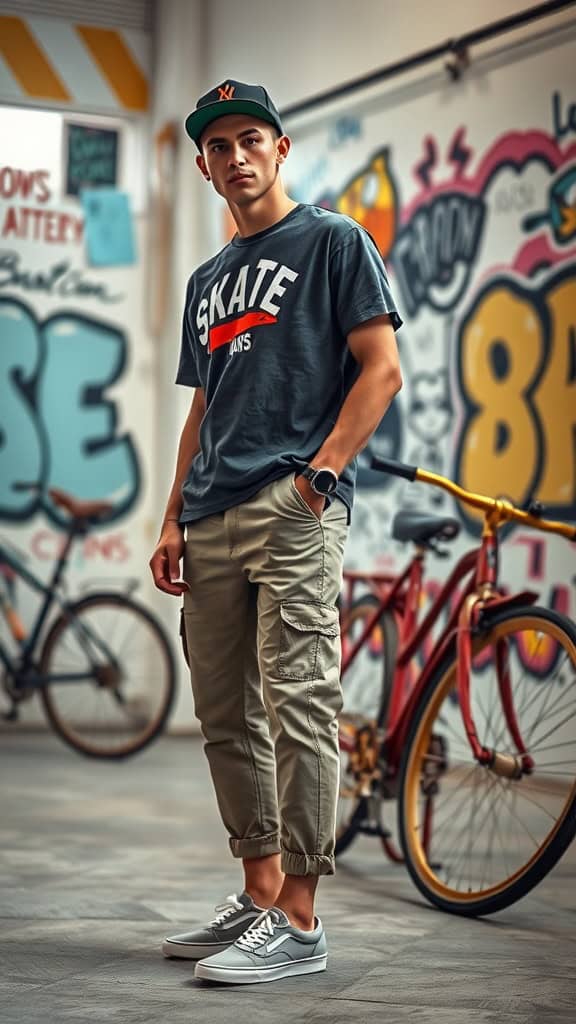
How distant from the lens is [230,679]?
3115mm

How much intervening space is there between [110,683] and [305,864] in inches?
144

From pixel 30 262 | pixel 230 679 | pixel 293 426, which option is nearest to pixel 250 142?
pixel 293 426

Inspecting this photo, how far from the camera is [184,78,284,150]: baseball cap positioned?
2.99m

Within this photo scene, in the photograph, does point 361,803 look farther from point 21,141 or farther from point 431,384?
point 21,141

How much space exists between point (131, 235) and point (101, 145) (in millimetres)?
448

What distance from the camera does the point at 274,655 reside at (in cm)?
294

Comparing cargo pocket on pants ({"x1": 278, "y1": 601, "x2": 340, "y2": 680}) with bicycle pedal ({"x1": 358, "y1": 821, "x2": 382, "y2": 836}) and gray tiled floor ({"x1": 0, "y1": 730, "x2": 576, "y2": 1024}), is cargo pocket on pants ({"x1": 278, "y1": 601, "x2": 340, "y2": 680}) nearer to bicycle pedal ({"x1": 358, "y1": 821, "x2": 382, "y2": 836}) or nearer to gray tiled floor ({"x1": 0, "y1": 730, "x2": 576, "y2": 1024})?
gray tiled floor ({"x1": 0, "y1": 730, "x2": 576, "y2": 1024})

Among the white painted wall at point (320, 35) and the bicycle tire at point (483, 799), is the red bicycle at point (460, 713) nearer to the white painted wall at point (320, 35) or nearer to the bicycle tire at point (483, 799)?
the bicycle tire at point (483, 799)

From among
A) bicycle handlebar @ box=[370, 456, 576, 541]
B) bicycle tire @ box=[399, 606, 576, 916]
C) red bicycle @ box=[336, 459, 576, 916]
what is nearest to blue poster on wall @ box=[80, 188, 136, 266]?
red bicycle @ box=[336, 459, 576, 916]

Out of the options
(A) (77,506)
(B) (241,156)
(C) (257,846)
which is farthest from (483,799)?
(A) (77,506)

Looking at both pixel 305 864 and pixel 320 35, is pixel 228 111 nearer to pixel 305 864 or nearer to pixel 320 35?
pixel 305 864

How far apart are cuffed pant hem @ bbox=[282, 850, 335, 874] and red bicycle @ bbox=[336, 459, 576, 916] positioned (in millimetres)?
613

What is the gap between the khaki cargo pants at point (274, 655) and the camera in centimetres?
292

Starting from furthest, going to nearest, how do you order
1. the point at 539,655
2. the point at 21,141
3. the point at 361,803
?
the point at 21,141
the point at 361,803
the point at 539,655
